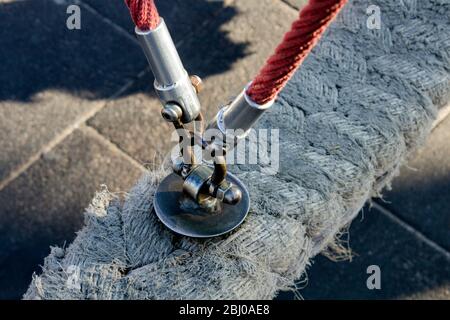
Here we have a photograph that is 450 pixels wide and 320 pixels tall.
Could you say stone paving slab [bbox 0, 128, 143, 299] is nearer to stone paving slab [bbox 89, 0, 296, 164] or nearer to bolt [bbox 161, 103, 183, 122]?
stone paving slab [bbox 89, 0, 296, 164]

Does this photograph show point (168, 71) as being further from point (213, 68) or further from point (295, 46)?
point (213, 68)

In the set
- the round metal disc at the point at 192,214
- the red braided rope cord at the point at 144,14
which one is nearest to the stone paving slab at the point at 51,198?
the round metal disc at the point at 192,214

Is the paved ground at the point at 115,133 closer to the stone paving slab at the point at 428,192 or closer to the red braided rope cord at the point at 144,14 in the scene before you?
the stone paving slab at the point at 428,192

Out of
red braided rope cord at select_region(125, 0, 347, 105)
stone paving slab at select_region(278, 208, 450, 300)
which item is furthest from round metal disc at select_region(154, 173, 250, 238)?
stone paving slab at select_region(278, 208, 450, 300)

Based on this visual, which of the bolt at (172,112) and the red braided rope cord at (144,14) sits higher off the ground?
the red braided rope cord at (144,14)

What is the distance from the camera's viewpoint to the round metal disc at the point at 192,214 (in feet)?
4.51

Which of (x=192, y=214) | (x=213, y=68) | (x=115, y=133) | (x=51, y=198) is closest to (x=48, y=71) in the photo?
(x=115, y=133)

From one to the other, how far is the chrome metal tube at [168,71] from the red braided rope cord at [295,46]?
5.3 inches

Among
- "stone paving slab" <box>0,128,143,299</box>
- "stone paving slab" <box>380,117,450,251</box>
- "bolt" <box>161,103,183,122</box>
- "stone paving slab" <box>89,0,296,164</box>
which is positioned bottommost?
"stone paving slab" <box>0,128,143,299</box>

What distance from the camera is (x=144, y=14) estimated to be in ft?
3.59

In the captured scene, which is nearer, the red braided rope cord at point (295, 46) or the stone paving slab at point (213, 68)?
Answer: the red braided rope cord at point (295, 46)

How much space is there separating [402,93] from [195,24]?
143 cm

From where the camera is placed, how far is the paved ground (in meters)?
2.34

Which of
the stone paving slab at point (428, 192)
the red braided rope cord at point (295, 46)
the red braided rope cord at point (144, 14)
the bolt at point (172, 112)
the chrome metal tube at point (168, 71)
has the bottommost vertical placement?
the stone paving slab at point (428, 192)
